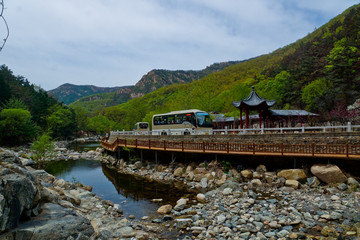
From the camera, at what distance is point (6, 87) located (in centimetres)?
4381

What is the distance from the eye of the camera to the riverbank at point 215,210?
5.36 metres

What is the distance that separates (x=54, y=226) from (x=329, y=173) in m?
12.8

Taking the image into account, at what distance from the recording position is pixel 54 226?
5.35 meters

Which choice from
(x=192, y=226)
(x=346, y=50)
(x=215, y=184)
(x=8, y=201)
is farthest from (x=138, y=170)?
(x=346, y=50)

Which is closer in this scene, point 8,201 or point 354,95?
point 8,201

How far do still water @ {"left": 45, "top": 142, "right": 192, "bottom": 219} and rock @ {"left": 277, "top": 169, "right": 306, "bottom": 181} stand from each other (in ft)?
19.2

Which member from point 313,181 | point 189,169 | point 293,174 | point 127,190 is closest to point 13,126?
point 127,190

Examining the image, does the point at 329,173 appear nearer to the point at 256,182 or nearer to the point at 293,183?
the point at 293,183

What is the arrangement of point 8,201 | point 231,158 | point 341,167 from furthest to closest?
point 231,158 < point 341,167 < point 8,201

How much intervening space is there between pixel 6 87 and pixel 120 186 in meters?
44.8

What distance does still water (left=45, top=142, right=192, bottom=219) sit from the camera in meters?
11.1

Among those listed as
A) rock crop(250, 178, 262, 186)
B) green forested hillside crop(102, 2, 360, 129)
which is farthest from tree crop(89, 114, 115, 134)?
rock crop(250, 178, 262, 186)

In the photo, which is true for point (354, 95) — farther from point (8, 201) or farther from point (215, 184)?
point (8, 201)

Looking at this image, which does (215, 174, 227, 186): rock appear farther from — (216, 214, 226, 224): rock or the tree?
the tree
